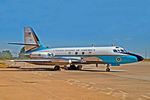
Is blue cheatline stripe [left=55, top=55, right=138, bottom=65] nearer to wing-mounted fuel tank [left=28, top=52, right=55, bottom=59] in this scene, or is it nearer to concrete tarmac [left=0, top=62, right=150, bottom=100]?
wing-mounted fuel tank [left=28, top=52, right=55, bottom=59]

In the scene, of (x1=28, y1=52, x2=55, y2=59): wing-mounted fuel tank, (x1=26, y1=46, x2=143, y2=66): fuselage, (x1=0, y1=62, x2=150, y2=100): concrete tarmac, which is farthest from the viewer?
(x1=28, y1=52, x2=55, y2=59): wing-mounted fuel tank

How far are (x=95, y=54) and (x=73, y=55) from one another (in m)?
4.00

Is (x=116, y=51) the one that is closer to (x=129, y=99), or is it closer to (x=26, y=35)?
(x=26, y=35)

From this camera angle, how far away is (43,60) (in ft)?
104

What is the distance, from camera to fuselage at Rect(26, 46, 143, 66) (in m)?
28.0

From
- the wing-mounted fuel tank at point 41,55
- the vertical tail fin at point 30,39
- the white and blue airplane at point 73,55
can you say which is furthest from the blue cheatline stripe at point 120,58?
the vertical tail fin at point 30,39

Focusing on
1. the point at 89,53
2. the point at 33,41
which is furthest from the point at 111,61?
the point at 33,41

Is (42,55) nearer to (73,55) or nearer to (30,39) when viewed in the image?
(30,39)

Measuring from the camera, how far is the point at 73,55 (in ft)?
107

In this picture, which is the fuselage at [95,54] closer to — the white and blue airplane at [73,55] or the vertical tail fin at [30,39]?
the white and blue airplane at [73,55]

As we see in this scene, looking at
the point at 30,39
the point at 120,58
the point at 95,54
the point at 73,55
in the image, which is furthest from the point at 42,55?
the point at 120,58

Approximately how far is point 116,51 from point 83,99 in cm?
2087

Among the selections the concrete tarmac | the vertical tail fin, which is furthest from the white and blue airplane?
the concrete tarmac

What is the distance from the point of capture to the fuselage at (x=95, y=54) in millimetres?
28031
